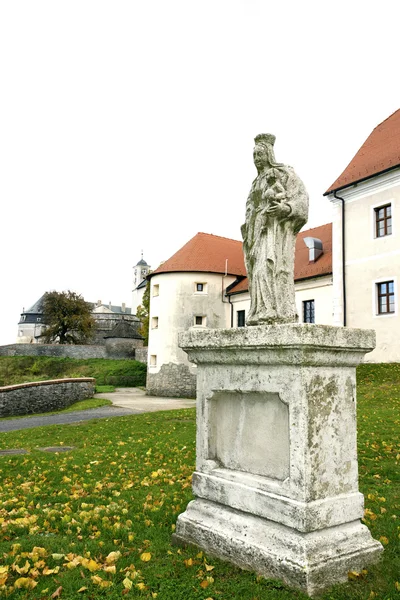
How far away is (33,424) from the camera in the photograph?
580 inches

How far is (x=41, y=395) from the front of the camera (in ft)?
67.2

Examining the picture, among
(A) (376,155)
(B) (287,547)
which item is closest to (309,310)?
(A) (376,155)

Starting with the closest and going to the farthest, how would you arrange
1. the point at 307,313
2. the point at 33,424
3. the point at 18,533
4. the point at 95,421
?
the point at 18,533
the point at 95,421
the point at 33,424
the point at 307,313

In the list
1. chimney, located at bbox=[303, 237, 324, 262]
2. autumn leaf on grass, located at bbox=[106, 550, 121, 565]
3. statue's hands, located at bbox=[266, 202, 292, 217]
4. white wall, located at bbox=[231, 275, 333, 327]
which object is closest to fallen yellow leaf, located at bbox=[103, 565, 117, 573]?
autumn leaf on grass, located at bbox=[106, 550, 121, 565]

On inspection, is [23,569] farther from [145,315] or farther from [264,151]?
[145,315]

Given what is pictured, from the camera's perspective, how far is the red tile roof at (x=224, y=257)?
82.6 ft

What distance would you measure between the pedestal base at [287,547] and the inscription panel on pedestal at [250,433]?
14.5 inches

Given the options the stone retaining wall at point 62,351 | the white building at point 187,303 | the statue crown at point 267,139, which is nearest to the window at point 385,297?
the white building at point 187,303

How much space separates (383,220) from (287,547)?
19.7 meters

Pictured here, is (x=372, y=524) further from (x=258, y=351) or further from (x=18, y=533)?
(x=18, y=533)

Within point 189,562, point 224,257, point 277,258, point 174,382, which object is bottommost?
point 174,382

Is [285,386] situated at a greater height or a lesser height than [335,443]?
greater

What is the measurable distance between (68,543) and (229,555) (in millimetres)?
1498

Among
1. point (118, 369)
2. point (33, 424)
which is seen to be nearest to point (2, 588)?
point (33, 424)
